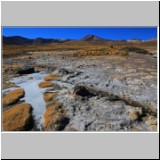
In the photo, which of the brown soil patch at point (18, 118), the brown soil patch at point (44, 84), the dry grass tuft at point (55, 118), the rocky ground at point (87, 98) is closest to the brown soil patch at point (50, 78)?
the rocky ground at point (87, 98)

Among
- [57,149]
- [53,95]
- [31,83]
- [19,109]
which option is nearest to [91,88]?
[53,95]

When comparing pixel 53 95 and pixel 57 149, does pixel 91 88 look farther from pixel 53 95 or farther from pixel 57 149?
pixel 57 149

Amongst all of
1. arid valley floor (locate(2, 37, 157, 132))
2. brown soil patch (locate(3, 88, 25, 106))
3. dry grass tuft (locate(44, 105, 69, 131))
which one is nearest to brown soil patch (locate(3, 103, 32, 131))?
arid valley floor (locate(2, 37, 157, 132))

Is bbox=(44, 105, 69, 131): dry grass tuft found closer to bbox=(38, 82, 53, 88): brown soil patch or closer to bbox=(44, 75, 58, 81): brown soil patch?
bbox=(38, 82, 53, 88): brown soil patch

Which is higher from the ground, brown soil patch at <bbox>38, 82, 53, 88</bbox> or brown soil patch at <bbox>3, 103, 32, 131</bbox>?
brown soil patch at <bbox>38, 82, 53, 88</bbox>

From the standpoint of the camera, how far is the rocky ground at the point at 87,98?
7055mm

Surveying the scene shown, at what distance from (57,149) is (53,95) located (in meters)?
3.21

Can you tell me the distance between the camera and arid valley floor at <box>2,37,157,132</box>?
7027mm

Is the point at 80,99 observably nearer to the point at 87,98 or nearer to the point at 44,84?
the point at 87,98

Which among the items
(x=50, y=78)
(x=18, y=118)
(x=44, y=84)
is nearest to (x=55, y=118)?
(x=18, y=118)

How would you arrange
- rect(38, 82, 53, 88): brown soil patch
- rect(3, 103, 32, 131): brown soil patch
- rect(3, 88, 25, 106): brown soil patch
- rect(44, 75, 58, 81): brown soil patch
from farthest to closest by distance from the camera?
rect(44, 75, 58, 81): brown soil patch, rect(38, 82, 53, 88): brown soil patch, rect(3, 88, 25, 106): brown soil patch, rect(3, 103, 32, 131): brown soil patch

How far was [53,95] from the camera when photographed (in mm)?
9094

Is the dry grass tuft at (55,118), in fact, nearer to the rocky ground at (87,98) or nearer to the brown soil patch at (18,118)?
the rocky ground at (87,98)

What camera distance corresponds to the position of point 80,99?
28.4 feet
